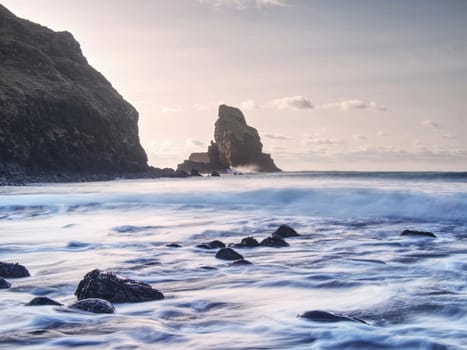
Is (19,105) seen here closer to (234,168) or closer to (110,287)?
(110,287)

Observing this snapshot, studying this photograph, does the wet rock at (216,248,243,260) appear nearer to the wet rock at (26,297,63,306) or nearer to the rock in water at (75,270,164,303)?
the rock in water at (75,270,164,303)

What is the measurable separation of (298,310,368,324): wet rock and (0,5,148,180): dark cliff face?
5064 centimetres

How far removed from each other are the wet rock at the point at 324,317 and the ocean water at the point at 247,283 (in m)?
0.14

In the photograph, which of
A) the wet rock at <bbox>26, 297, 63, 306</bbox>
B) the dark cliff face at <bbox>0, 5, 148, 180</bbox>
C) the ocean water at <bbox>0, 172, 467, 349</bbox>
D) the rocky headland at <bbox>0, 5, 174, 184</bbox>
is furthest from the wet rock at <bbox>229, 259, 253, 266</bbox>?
the dark cliff face at <bbox>0, 5, 148, 180</bbox>

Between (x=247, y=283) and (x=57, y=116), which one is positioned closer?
(x=247, y=283)

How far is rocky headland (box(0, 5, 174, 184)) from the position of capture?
187 feet

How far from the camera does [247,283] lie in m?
8.29

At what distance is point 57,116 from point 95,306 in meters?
61.7

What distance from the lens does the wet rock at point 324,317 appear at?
19.5 feet

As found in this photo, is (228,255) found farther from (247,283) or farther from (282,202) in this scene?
(282,202)

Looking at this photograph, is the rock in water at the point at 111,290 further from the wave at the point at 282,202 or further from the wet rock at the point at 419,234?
the wave at the point at 282,202

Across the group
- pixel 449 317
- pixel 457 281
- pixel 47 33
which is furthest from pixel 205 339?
pixel 47 33

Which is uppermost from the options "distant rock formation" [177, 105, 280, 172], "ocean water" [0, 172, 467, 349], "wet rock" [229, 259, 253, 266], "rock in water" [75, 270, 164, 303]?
"distant rock formation" [177, 105, 280, 172]

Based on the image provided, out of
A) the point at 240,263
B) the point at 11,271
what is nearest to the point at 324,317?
the point at 240,263
